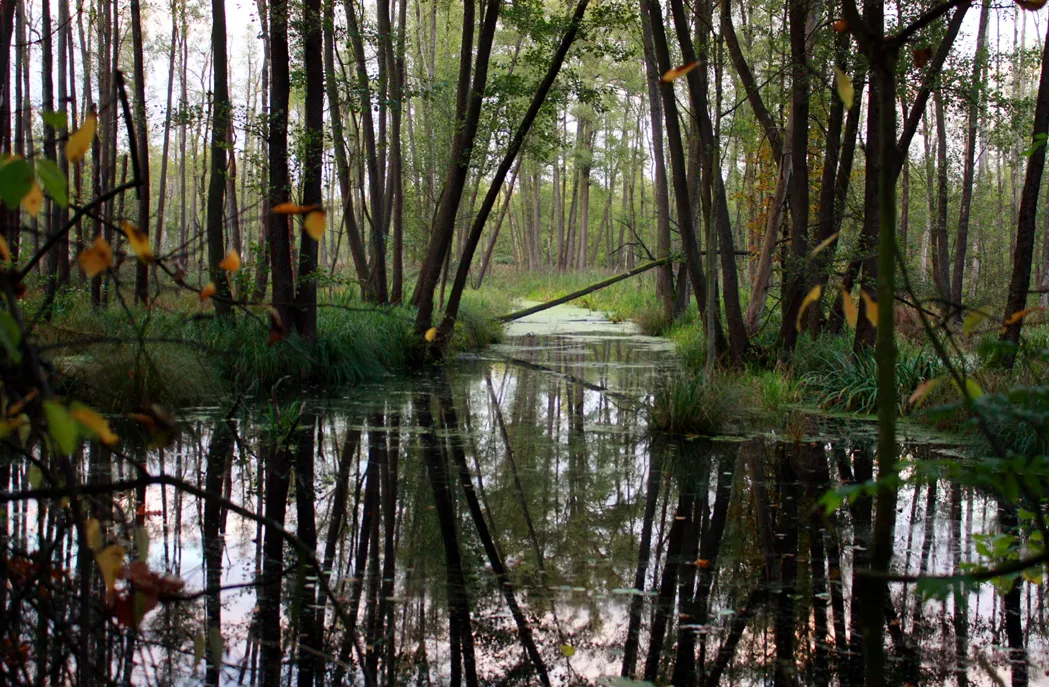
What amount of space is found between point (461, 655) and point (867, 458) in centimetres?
488

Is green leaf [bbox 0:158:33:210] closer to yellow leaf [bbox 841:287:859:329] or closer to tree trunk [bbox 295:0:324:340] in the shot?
yellow leaf [bbox 841:287:859:329]

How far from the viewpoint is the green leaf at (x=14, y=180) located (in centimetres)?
123

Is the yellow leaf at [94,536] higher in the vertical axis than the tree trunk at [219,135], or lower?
lower

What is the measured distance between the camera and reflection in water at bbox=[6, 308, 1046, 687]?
3.37 m

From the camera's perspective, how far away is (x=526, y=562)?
4699 mm

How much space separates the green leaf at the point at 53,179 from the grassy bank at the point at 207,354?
4872 millimetres

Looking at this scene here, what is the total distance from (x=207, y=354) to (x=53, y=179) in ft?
21.6

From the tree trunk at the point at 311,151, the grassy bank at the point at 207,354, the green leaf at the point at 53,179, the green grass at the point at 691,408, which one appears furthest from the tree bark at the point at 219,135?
the green leaf at the point at 53,179

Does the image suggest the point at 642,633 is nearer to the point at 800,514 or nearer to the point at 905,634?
the point at 905,634

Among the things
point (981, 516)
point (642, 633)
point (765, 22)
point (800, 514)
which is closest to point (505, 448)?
point (800, 514)

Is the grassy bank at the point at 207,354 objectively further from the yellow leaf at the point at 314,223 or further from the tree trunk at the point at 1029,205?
the tree trunk at the point at 1029,205

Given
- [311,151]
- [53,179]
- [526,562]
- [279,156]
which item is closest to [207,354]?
[279,156]

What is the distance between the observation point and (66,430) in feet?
3.89

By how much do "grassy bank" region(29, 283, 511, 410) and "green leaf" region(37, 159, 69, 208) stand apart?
4872 mm
